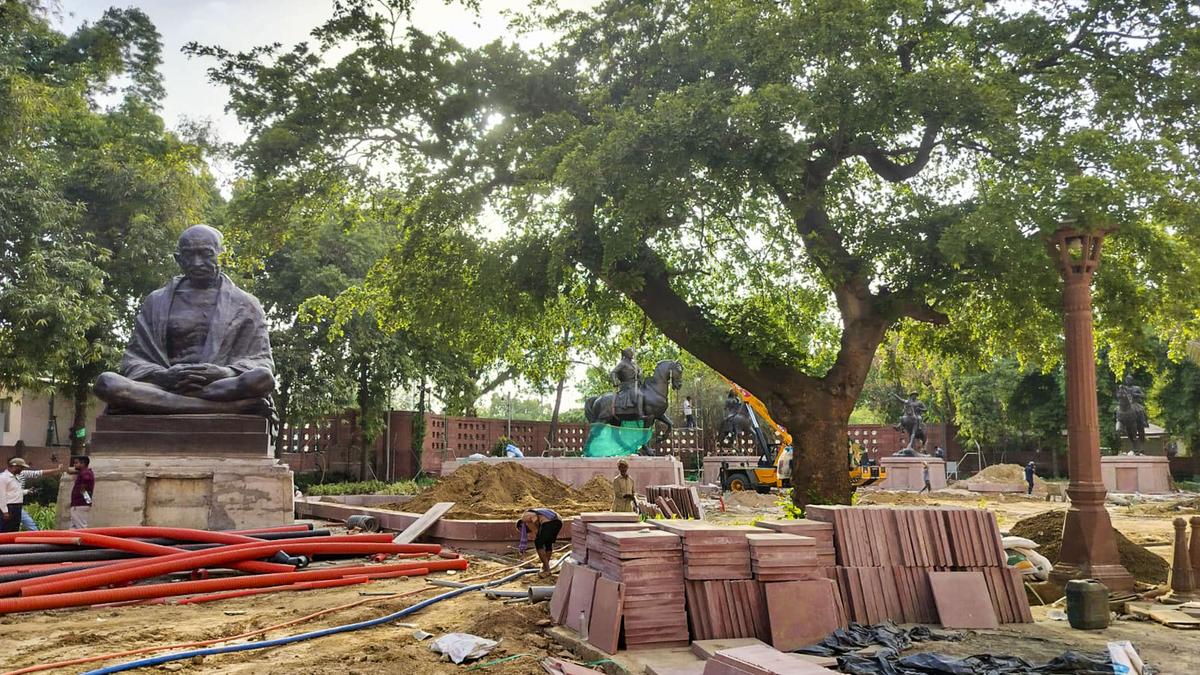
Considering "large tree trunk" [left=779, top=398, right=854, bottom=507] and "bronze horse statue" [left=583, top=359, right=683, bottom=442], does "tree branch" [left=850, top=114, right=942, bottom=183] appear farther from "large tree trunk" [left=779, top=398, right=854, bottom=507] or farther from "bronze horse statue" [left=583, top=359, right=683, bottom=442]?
"bronze horse statue" [left=583, top=359, right=683, bottom=442]

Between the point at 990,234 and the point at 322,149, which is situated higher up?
the point at 322,149

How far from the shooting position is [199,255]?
42.0ft

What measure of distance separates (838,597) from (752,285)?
9.47 meters

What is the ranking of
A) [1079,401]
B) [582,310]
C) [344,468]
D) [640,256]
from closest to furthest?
[1079,401] < [640,256] < [582,310] < [344,468]

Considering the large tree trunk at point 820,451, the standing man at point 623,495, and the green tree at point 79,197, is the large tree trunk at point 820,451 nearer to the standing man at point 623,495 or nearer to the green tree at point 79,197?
the standing man at point 623,495

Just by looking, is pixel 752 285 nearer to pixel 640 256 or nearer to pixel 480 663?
pixel 640 256

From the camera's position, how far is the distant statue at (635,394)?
21.6m

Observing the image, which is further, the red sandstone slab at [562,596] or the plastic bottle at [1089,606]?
the red sandstone slab at [562,596]

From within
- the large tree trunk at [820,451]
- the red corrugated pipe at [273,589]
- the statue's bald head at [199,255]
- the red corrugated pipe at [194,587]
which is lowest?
the red corrugated pipe at [273,589]

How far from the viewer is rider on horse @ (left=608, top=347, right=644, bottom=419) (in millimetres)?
21500

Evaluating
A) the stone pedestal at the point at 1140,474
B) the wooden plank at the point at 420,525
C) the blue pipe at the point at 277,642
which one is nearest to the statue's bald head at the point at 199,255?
the wooden plank at the point at 420,525

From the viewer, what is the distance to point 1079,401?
28.0 ft

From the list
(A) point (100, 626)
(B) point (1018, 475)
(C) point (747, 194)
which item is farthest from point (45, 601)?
(B) point (1018, 475)

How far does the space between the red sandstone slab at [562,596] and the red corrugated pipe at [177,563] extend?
2988 mm
